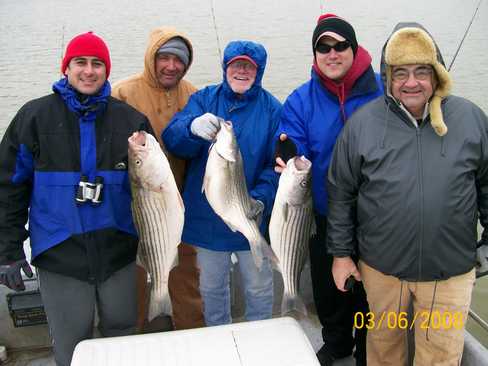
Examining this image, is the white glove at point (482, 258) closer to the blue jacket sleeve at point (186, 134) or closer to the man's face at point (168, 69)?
the blue jacket sleeve at point (186, 134)

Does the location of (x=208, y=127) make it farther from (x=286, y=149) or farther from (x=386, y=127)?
(x=386, y=127)

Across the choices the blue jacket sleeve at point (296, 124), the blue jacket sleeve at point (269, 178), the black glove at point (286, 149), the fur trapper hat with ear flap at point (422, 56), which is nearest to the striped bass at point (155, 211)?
the blue jacket sleeve at point (269, 178)

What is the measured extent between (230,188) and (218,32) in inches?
491

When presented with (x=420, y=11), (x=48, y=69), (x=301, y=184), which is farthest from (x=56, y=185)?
(x=420, y=11)

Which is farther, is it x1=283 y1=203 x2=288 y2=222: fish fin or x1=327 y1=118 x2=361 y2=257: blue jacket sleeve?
x1=283 y1=203 x2=288 y2=222: fish fin

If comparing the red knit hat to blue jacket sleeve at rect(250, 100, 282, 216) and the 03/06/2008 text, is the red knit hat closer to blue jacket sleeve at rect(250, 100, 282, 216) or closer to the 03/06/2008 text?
blue jacket sleeve at rect(250, 100, 282, 216)

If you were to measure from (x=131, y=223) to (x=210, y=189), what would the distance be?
0.51 metres

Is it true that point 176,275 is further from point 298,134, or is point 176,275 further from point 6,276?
point 298,134

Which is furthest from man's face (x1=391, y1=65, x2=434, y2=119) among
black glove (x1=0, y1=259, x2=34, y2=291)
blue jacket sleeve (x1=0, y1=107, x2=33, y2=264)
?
black glove (x1=0, y1=259, x2=34, y2=291)

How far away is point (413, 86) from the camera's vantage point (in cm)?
241

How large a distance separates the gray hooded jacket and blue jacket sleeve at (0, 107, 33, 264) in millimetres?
1642

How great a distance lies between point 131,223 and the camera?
2.74 metres

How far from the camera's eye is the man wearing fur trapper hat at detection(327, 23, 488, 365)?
2.36 m

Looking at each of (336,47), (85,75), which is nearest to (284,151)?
(336,47)
